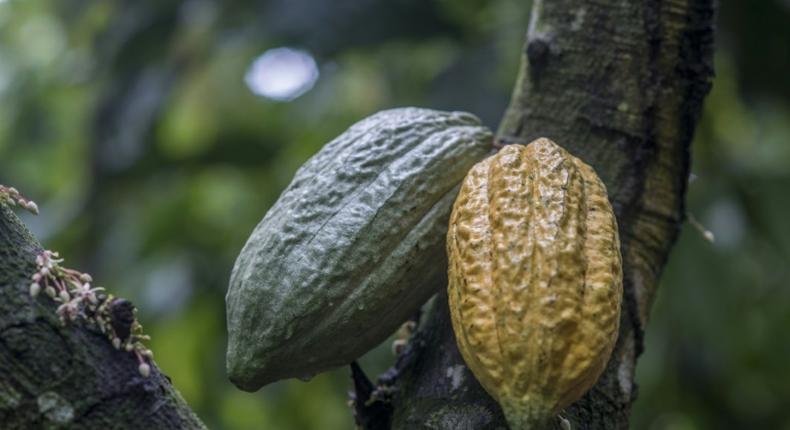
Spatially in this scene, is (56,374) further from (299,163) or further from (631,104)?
(299,163)

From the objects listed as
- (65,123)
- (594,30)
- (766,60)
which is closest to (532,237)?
(594,30)

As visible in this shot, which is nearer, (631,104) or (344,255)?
(344,255)

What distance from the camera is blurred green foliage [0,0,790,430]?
11.2 ft

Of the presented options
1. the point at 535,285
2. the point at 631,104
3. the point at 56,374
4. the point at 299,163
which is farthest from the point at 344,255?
the point at 299,163

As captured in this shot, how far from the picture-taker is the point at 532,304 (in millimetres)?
1279

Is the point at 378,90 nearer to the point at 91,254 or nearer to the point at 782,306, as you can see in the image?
the point at 91,254

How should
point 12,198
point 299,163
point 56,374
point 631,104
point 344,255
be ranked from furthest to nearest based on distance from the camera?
point 299,163 → point 631,104 → point 344,255 → point 12,198 → point 56,374

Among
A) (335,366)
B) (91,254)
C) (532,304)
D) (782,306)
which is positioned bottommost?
(782,306)

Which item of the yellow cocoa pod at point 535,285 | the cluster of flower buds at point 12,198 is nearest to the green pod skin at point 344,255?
the yellow cocoa pod at point 535,285

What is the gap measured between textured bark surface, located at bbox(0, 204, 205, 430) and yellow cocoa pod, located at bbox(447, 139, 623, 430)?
417mm

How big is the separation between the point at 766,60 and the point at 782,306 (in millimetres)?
1011

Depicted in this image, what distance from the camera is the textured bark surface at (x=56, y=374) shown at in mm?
1181

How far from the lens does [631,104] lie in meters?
1.75

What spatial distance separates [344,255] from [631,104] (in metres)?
0.64
